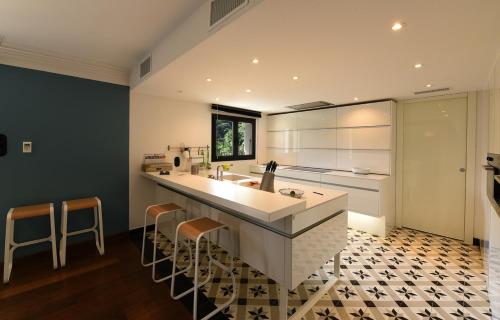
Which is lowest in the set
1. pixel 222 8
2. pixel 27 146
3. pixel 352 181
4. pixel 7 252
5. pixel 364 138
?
pixel 7 252

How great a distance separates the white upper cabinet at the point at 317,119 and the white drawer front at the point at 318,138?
10 cm

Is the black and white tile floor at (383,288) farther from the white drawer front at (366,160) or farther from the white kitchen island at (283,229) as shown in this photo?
the white drawer front at (366,160)

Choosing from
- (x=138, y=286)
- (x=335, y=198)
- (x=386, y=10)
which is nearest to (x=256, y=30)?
(x=386, y=10)

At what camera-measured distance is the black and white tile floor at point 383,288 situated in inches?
69.7

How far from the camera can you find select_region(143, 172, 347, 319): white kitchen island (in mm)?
1504

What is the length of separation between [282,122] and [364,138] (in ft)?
6.07

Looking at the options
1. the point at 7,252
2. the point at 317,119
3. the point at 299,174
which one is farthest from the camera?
the point at 317,119

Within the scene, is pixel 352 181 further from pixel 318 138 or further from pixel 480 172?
pixel 480 172

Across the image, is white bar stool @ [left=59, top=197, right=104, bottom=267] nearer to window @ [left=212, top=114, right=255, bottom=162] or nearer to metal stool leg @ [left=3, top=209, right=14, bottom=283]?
metal stool leg @ [left=3, top=209, right=14, bottom=283]

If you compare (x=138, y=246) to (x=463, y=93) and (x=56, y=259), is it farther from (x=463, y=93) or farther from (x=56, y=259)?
(x=463, y=93)

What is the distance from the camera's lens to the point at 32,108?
2.47 metres

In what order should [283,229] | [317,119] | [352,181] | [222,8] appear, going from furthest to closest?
[317,119] → [352,181] → [283,229] → [222,8]

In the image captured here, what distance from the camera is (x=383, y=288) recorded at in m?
2.06

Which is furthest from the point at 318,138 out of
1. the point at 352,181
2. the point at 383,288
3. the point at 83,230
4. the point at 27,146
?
the point at 27,146
